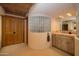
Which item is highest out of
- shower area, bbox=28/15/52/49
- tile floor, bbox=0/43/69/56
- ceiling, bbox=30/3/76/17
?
ceiling, bbox=30/3/76/17

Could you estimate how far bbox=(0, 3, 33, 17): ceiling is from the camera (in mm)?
1935

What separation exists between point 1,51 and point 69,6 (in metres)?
1.71

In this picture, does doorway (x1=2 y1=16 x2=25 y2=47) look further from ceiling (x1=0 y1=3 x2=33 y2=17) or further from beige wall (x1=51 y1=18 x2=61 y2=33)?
beige wall (x1=51 y1=18 x2=61 y2=33)

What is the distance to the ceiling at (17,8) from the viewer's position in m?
1.93

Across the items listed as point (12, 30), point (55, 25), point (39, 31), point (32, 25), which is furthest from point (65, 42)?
point (12, 30)

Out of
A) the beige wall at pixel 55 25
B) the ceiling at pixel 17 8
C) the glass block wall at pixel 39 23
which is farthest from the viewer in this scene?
the beige wall at pixel 55 25

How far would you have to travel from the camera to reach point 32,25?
6.79ft

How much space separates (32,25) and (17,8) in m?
0.48

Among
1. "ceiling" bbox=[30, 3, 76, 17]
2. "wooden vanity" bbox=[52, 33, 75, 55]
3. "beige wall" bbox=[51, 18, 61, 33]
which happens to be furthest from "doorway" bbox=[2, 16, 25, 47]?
"wooden vanity" bbox=[52, 33, 75, 55]

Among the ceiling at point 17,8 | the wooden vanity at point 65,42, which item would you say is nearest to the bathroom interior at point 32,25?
the ceiling at point 17,8

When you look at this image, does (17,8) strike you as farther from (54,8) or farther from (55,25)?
(55,25)

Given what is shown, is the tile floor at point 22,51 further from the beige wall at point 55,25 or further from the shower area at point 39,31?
the beige wall at point 55,25

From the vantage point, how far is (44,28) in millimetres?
2250

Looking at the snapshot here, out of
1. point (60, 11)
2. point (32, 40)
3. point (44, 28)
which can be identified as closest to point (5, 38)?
point (32, 40)
